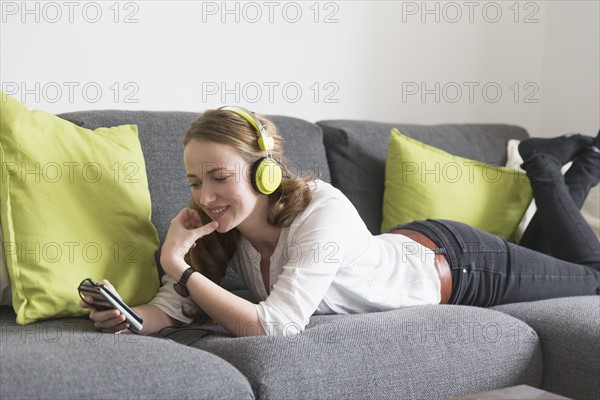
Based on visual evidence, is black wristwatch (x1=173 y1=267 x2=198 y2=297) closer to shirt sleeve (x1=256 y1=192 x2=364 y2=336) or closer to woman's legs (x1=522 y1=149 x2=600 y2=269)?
shirt sleeve (x1=256 y1=192 x2=364 y2=336)

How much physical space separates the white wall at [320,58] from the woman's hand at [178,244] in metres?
0.77

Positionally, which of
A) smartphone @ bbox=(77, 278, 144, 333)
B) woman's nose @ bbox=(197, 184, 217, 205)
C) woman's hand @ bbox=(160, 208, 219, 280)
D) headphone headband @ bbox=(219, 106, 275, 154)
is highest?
headphone headband @ bbox=(219, 106, 275, 154)

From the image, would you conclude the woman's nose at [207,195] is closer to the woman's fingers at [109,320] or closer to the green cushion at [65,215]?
the green cushion at [65,215]

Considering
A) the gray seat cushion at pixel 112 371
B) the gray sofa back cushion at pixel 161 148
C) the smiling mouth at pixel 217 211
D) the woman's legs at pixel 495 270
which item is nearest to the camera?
the gray seat cushion at pixel 112 371

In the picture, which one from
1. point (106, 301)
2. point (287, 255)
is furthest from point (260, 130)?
point (106, 301)

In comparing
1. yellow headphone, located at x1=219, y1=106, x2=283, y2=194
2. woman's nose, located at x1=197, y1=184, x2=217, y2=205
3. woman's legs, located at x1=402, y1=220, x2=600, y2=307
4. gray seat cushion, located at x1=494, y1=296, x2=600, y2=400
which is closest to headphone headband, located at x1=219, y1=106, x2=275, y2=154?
yellow headphone, located at x1=219, y1=106, x2=283, y2=194

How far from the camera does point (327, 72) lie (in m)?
2.94

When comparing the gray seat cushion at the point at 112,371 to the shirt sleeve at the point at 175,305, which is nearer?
the gray seat cushion at the point at 112,371

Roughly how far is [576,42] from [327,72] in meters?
1.10

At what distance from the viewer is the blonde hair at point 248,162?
1.84 metres

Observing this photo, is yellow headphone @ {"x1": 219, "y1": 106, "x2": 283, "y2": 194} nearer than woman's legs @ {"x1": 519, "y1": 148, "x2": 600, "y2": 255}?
Yes

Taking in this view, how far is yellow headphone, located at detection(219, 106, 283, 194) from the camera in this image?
Answer: 184 cm

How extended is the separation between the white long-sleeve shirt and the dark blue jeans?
0.12 meters

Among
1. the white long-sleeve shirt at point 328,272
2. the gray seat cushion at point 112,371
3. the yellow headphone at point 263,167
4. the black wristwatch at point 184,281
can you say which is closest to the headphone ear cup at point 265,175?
the yellow headphone at point 263,167
